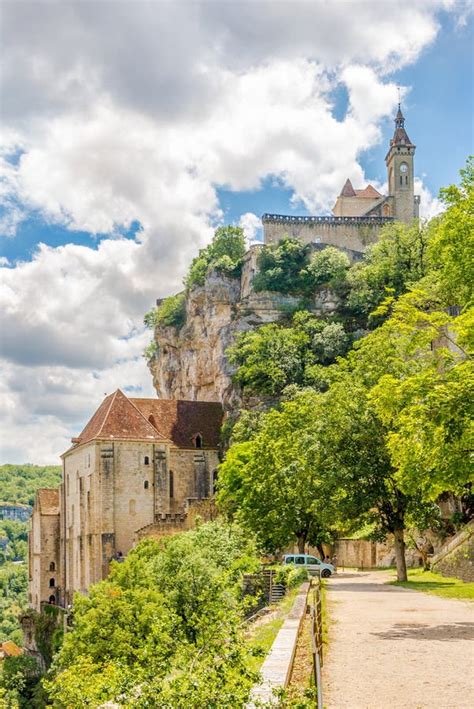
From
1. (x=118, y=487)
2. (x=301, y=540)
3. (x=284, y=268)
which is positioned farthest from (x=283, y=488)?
(x=284, y=268)

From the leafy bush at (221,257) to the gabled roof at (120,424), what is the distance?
→ 20.5 meters

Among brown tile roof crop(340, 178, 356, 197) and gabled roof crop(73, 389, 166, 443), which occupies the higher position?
brown tile roof crop(340, 178, 356, 197)

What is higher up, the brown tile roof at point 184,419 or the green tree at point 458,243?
the green tree at point 458,243

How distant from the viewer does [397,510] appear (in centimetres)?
3381

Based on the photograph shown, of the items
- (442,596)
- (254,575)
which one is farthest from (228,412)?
(442,596)

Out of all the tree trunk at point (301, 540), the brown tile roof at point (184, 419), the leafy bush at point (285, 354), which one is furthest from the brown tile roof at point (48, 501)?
the tree trunk at point (301, 540)

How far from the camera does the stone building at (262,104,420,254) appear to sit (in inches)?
3209

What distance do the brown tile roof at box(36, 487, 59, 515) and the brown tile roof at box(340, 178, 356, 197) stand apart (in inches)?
1739

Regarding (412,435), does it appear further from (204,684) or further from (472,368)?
(204,684)

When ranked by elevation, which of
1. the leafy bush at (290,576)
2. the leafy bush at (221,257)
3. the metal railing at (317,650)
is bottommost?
the leafy bush at (290,576)

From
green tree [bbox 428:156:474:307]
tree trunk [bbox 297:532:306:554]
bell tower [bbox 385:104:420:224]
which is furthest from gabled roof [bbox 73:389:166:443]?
bell tower [bbox 385:104:420:224]

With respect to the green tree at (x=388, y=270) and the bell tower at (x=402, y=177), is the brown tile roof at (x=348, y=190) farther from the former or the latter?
the green tree at (x=388, y=270)

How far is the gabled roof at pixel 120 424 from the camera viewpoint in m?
60.6

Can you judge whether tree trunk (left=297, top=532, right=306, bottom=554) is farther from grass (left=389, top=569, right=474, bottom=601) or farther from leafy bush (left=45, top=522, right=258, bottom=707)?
grass (left=389, top=569, right=474, bottom=601)
